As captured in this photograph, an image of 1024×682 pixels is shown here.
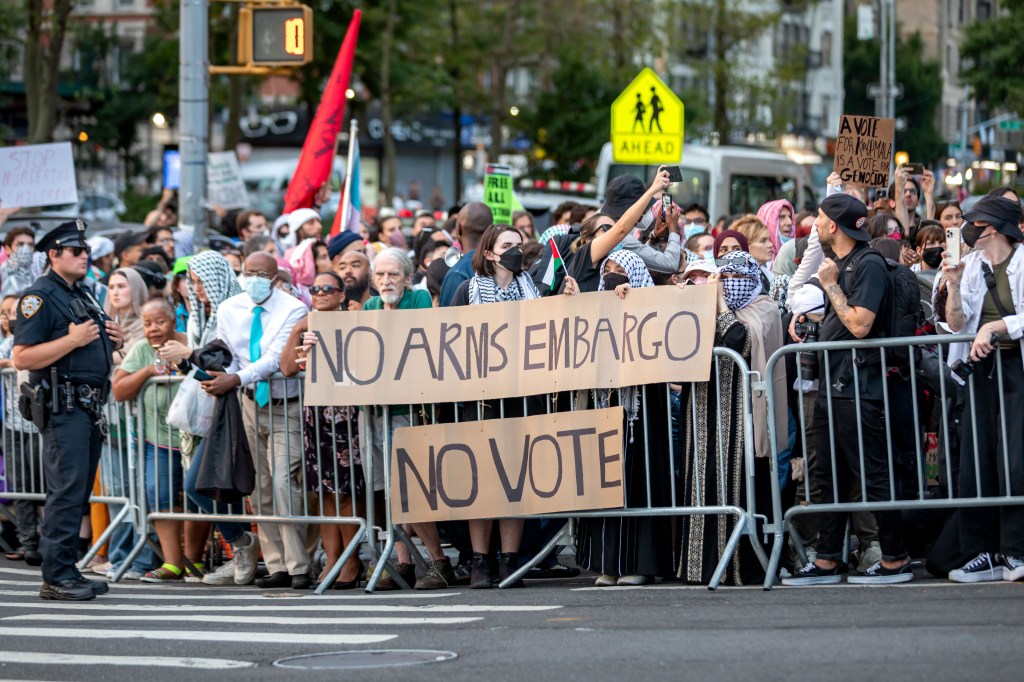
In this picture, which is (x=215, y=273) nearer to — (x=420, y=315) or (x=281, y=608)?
(x=420, y=315)

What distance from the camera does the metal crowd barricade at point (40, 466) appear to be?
36.7 feet

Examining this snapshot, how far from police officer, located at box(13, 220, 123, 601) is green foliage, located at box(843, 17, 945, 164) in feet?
227

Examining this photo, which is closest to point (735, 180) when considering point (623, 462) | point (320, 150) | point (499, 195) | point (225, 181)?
point (225, 181)

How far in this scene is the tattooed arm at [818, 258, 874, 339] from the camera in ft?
29.0

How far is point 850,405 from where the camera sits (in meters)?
9.02

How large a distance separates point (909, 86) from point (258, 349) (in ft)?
231

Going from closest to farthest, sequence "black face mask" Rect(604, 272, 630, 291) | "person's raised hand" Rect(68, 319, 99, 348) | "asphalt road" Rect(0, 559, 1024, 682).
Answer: "asphalt road" Rect(0, 559, 1024, 682) → "black face mask" Rect(604, 272, 630, 291) → "person's raised hand" Rect(68, 319, 99, 348)

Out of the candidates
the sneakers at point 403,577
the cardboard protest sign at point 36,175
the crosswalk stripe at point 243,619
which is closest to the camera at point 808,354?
the crosswalk stripe at point 243,619

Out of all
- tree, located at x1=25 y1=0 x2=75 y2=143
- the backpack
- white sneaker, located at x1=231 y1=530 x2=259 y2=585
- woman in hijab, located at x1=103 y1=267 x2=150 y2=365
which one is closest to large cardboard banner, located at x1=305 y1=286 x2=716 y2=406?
the backpack

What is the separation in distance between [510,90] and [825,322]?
53382 mm

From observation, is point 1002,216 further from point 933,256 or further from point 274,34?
point 274,34

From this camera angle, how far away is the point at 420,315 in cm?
982

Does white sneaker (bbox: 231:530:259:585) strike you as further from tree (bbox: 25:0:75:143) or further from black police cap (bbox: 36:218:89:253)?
tree (bbox: 25:0:75:143)

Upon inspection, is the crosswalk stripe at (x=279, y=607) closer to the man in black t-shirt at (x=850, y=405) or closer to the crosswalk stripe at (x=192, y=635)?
the crosswalk stripe at (x=192, y=635)
